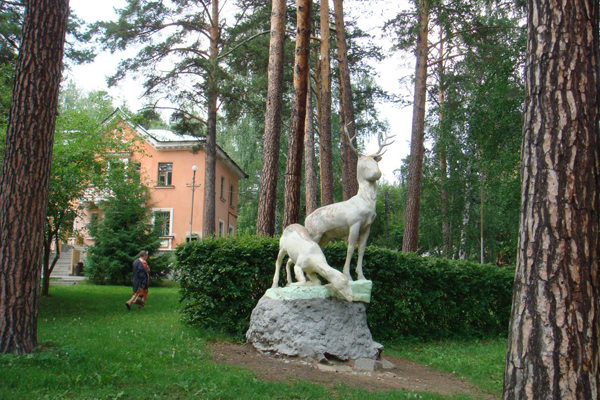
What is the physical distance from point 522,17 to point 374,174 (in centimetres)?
977

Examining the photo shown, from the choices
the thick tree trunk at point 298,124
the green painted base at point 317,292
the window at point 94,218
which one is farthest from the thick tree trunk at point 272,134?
the window at point 94,218

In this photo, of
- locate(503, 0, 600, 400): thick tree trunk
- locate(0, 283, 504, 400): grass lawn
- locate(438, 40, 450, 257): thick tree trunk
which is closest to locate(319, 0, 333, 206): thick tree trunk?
locate(0, 283, 504, 400): grass lawn

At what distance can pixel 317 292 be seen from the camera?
26.6 feet

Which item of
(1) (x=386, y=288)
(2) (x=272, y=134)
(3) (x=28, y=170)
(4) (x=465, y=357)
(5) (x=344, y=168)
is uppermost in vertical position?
(2) (x=272, y=134)

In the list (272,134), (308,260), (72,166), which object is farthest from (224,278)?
(72,166)

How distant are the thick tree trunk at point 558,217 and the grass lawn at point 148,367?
2.81 meters

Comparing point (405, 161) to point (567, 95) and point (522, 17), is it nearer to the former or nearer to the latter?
point (522, 17)

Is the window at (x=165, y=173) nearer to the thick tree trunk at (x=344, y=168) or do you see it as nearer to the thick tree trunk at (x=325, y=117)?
the thick tree trunk at (x=344, y=168)

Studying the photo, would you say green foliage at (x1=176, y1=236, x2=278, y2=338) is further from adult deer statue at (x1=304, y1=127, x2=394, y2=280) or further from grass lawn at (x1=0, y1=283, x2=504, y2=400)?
adult deer statue at (x1=304, y1=127, x2=394, y2=280)

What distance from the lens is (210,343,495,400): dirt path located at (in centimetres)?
688

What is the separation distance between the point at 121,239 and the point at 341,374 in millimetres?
15993

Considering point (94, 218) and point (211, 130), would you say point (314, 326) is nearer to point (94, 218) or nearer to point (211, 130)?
point (211, 130)

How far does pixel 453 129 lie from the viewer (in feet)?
75.7

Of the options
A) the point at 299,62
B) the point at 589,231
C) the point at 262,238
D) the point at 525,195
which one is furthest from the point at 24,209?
the point at 299,62
